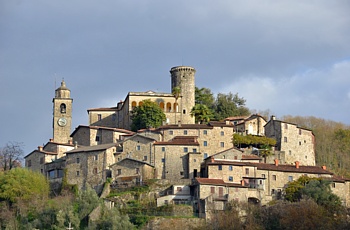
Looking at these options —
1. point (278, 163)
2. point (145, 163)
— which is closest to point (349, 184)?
point (278, 163)

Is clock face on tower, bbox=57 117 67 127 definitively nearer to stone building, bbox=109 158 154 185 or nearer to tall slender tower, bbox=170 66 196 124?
tall slender tower, bbox=170 66 196 124

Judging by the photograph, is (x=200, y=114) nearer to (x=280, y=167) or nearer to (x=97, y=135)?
(x=97, y=135)

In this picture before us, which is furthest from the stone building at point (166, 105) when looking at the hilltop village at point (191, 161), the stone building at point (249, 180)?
the stone building at point (249, 180)

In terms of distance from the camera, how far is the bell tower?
95.6 m

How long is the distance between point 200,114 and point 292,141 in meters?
11.9

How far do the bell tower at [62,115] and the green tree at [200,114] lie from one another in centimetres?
1406

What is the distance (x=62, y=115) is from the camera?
317ft

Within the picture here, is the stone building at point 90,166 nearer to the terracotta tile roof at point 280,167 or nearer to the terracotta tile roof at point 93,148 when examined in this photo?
the terracotta tile roof at point 93,148

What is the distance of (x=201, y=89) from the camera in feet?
354

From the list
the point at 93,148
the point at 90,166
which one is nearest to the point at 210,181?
the point at 90,166

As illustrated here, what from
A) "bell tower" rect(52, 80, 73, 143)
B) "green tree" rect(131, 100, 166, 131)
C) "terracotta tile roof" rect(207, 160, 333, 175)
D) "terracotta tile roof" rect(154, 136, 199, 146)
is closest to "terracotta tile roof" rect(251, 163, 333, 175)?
"terracotta tile roof" rect(207, 160, 333, 175)

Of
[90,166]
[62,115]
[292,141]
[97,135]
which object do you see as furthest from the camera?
[62,115]

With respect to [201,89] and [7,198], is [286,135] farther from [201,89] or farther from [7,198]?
[7,198]

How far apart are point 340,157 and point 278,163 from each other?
1826 cm
